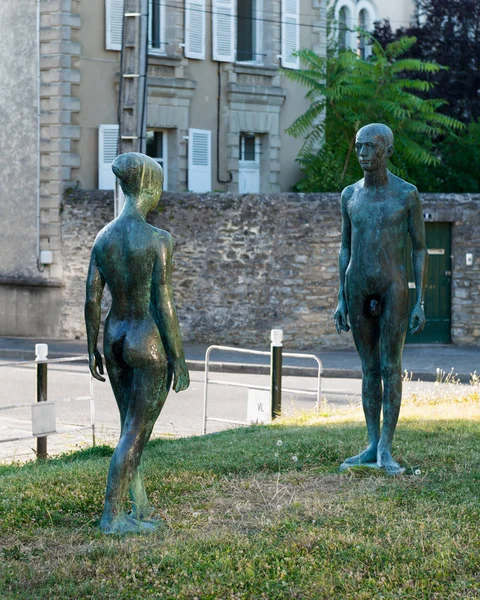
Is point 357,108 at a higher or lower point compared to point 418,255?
higher

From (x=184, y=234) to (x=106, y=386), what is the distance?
6.24 meters

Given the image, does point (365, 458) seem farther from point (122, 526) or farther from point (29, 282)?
point (29, 282)

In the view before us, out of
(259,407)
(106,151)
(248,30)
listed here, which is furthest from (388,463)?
(248,30)

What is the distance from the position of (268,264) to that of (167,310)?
50.2 feet

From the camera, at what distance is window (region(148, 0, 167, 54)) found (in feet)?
83.6

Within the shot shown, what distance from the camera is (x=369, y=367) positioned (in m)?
8.66

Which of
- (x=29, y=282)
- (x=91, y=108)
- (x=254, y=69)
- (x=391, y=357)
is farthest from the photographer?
(x=254, y=69)

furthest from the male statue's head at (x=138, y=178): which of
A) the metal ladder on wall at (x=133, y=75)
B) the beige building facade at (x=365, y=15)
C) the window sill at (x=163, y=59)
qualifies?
the beige building facade at (x=365, y=15)

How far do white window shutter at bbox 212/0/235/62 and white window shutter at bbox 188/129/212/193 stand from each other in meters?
1.79

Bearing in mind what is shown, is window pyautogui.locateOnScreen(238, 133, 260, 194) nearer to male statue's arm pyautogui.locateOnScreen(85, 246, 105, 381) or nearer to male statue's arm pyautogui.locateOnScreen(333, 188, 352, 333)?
male statue's arm pyautogui.locateOnScreen(333, 188, 352, 333)

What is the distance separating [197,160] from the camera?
2597cm

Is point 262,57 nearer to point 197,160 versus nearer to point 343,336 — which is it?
point 197,160

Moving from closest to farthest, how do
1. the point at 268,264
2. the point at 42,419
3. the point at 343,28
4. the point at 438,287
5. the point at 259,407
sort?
the point at 42,419, the point at 259,407, the point at 268,264, the point at 438,287, the point at 343,28

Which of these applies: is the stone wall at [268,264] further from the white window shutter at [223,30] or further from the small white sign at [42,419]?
the small white sign at [42,419]
